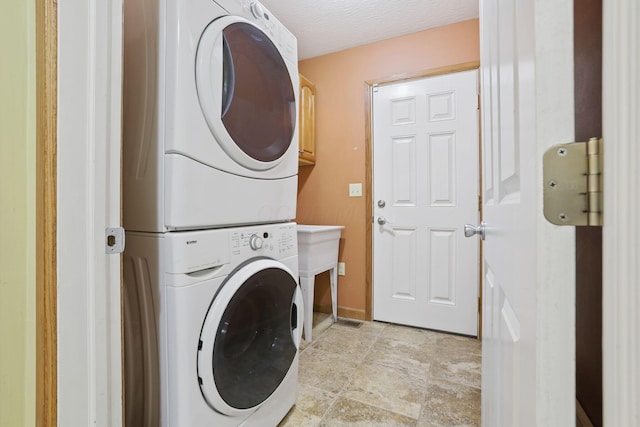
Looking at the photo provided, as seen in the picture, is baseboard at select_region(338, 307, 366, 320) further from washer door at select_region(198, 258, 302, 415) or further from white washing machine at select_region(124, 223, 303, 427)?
white washing machine at select_region(124, 223, 303, 427)

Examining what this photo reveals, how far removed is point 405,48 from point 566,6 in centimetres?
224

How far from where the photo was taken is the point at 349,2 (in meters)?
1.90

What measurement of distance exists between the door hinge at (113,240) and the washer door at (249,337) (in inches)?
12.8

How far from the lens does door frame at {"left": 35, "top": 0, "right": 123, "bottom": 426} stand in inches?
21.6

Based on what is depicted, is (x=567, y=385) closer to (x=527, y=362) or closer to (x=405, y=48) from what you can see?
(x=527, y=362)

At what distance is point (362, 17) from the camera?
2049mm

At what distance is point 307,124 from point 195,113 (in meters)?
1.68

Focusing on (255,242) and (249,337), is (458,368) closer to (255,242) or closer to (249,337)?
(249,337)

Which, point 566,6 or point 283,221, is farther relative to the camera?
point 283,221

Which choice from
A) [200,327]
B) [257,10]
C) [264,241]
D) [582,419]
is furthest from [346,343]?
[257,10]
